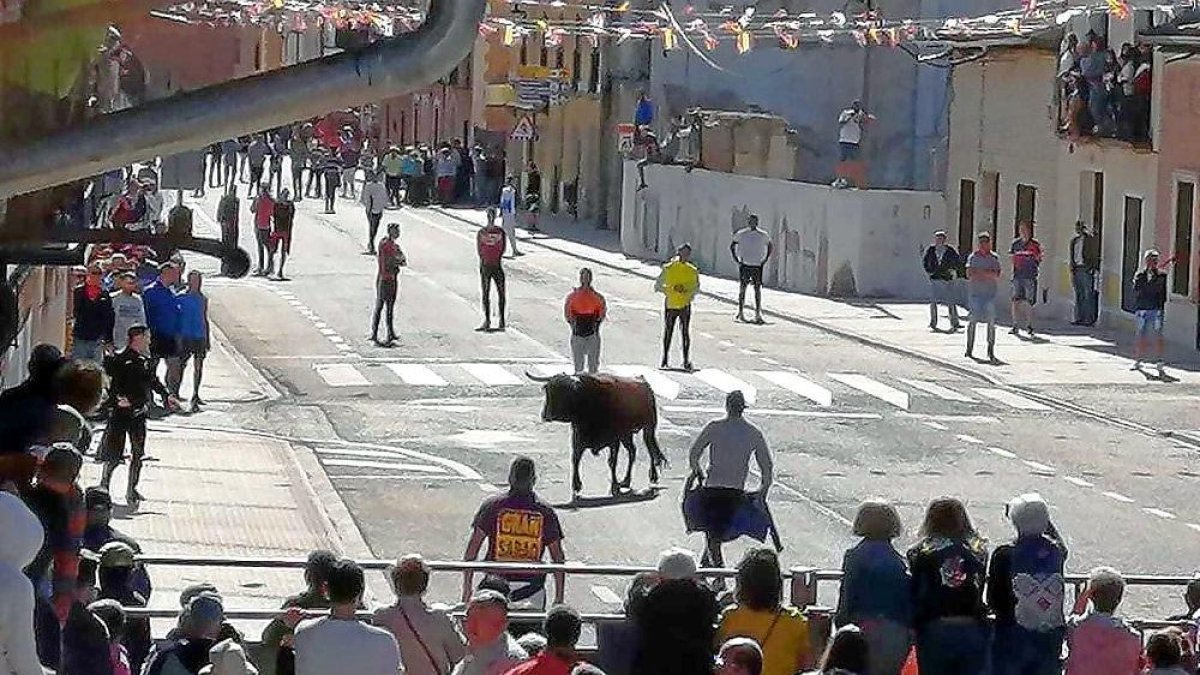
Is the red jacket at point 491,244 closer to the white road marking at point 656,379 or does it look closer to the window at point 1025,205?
the white road marking at point 656,379

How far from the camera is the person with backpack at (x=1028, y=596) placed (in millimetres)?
10828

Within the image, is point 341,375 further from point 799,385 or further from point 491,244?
point 799,385

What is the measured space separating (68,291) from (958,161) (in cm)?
2391

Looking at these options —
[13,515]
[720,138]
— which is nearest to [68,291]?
[13,515]

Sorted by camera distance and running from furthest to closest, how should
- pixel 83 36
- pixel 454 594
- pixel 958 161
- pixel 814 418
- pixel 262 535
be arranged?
1. pixel 958 161
2. pixel 814 418
3. pixel 262 535
4. pixel 454 594
5. pixel 83 36

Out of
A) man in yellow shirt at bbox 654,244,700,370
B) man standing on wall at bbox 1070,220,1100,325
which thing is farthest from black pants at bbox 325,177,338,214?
man in yellow shirt at bbox 654,244,700,370

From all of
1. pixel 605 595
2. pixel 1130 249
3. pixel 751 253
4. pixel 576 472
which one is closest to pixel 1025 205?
pixel 1130 249

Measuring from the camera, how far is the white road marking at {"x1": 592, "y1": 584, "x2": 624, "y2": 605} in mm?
17062

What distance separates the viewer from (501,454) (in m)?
24.5

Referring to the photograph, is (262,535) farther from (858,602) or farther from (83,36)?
(83,36)

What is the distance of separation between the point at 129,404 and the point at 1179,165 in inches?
834

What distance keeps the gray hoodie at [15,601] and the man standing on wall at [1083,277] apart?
33.8 metres

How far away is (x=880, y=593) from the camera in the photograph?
435 inches

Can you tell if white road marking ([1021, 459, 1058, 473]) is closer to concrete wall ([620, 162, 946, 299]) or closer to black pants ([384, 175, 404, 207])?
concrete wall ([620, 162, 946, 299])
